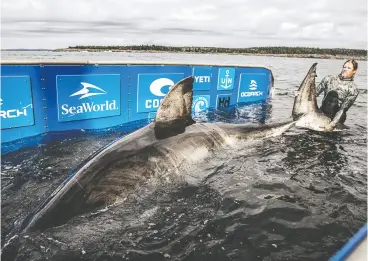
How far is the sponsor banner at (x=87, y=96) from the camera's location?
7355mm

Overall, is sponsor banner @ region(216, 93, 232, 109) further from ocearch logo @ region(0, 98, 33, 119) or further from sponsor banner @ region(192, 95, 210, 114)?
ocearch logo @ region(0, 98, 33, 119)

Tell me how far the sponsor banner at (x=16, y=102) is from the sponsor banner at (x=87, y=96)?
687 mm

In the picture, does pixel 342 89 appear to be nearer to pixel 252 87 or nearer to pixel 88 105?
pixel 252 87

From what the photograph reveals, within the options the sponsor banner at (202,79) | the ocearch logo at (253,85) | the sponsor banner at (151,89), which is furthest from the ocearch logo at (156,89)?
the ocearch logo at (253,85)

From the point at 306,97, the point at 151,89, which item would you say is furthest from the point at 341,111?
the point at 151,89

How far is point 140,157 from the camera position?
3.96 m

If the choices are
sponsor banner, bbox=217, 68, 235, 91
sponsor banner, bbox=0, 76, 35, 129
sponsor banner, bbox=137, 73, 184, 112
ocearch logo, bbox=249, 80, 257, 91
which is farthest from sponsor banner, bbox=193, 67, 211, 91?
sponsor banner, bbox=0, 76, 35, 129

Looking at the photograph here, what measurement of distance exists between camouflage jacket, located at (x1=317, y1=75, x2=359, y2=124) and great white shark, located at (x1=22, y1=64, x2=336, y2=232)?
133 inches

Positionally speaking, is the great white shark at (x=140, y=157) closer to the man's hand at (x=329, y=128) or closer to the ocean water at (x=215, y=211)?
the ocean water at (x=215, y=211)

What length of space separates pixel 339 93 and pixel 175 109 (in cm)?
562

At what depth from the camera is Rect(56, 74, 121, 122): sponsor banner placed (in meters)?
7.36

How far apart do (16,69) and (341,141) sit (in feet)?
24.9

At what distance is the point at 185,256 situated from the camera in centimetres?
309

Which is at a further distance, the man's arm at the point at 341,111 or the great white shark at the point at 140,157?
the man's arm at the point at 341,111
